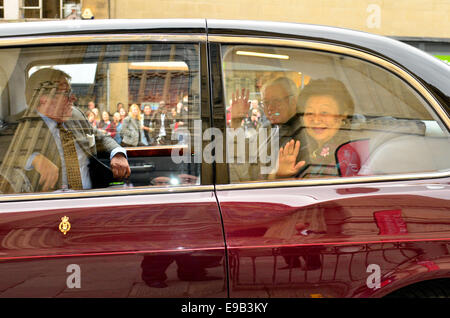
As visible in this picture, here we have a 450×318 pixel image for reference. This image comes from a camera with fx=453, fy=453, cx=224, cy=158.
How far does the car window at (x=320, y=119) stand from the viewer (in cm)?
183

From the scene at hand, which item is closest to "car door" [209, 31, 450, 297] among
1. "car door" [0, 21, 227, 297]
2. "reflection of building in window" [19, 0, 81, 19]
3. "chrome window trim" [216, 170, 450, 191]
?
"chrome window trim" [216, 170, 450, 191]

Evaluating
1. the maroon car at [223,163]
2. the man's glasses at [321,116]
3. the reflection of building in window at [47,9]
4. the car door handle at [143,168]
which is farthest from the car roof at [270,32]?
the reflection of building in window at [47,9]

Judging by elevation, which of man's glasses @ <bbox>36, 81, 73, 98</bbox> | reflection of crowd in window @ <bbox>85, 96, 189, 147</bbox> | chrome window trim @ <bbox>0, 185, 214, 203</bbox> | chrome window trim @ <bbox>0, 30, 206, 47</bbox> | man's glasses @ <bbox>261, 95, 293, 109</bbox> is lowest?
chrome window trim @ <bbox>0, 185, 214, 203</bbox>

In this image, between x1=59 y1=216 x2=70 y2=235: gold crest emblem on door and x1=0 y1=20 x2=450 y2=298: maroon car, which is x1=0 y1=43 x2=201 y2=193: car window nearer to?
x1=0 y1=20 x2=450 y2=298: maroon car

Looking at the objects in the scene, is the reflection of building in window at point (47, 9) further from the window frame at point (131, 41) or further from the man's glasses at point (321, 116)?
the man's glasses at point (321, 116)

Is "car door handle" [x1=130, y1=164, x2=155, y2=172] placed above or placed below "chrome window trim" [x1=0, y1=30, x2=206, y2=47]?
below

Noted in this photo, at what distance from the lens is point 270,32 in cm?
185

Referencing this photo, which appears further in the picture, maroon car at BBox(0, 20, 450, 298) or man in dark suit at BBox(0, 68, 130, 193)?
man in dark suit at BBox(0, 68, 130, 193)

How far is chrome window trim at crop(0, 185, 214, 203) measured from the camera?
5.70ft

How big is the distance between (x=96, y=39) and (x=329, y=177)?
1090mm

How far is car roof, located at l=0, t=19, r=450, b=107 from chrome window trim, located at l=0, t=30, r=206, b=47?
2cm
